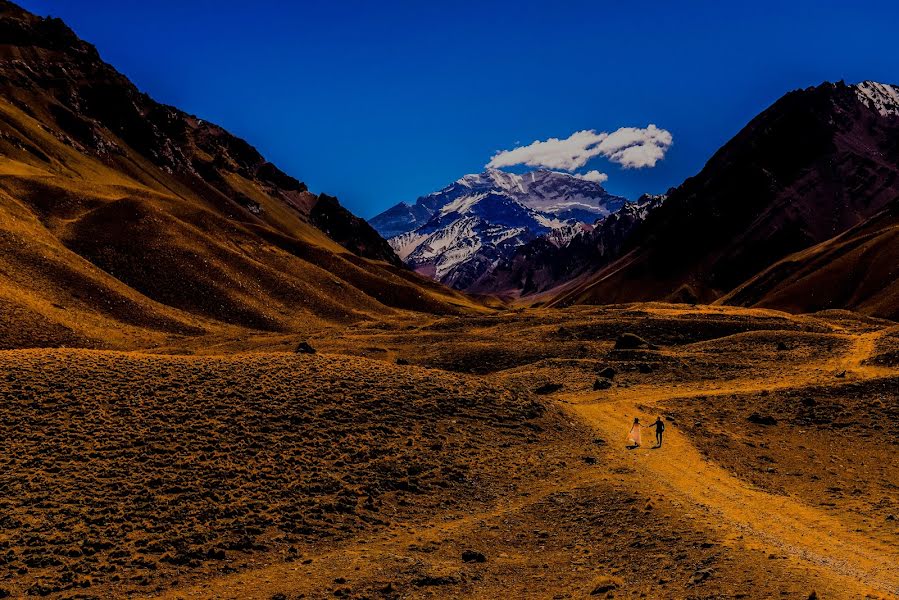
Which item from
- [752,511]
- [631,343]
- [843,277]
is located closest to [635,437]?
[752,511]

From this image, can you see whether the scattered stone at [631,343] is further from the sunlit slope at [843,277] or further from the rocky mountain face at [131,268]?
the sunlit slope at [843,277]

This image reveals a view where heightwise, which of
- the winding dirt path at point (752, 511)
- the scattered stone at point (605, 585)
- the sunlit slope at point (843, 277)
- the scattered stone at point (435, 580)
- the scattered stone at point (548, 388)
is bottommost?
the scattered stone at point (435, 580)

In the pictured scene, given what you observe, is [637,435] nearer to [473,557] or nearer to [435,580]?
[473,557]

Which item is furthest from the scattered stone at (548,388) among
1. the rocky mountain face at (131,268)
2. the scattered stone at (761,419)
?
the rocky mountain face at (131,268)

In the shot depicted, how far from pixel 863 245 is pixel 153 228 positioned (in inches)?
6509

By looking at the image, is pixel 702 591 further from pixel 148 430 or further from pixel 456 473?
pixel 148 430

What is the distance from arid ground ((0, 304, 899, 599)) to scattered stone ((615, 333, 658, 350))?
14.9m

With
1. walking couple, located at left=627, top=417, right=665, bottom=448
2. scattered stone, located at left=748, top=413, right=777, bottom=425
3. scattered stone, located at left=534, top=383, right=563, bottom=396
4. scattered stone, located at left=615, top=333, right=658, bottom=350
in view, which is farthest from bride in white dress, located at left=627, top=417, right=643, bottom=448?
scattered stone, located at left=615, top=333, right=658, bottom=350

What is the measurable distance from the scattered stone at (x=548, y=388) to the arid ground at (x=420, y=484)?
0.85 feet

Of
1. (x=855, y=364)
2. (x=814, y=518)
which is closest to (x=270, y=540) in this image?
(x=814, y=518)

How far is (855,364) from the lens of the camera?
185 feet

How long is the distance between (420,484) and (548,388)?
Result: 82.3 feet

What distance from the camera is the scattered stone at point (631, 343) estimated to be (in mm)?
67875

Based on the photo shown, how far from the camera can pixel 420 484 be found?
99.5 ft
